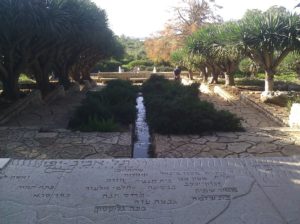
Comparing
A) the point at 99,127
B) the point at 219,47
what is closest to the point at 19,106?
the point at 99,127

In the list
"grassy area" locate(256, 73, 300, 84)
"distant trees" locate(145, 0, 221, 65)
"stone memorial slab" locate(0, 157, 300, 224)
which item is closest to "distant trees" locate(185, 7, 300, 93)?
"grassy area" locate(256, 73, 300, 84)

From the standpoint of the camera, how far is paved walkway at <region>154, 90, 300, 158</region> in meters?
6.35

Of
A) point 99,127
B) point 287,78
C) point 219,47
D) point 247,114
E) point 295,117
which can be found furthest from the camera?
point 287,78

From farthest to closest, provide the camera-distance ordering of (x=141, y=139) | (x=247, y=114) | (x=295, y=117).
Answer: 1. (x=247, y=114)
2. (x=295, y=117)
3. (x=141, y=139)

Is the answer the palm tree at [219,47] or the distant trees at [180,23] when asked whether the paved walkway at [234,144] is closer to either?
the palm tree at [219,47]

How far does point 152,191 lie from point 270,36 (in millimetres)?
10685

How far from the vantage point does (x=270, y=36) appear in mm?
12844

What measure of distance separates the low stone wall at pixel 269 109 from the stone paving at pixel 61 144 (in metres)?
4.53

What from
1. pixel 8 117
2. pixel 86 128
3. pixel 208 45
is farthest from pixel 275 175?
pixel 208 45

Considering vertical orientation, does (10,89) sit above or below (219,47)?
below

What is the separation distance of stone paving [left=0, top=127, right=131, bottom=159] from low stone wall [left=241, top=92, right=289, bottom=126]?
14.9ft

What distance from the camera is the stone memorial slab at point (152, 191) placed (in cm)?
322

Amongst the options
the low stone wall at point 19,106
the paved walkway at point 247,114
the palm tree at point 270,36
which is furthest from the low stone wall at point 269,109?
the low stone wall at point 19,106

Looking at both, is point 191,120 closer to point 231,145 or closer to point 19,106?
point 231,145
